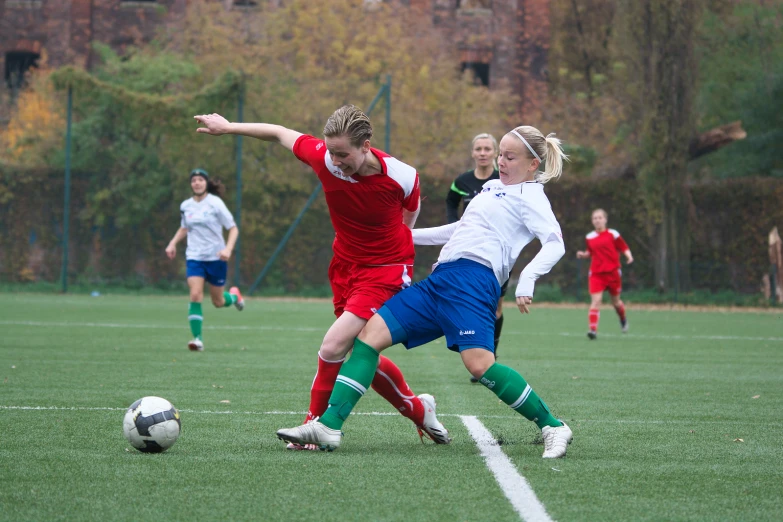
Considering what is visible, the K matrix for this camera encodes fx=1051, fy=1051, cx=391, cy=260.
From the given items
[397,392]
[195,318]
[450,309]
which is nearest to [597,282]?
[195,318]

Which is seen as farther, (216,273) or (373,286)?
(216,273)

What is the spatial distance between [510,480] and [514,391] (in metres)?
0.70

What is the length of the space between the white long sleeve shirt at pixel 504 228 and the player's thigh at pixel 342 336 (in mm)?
565

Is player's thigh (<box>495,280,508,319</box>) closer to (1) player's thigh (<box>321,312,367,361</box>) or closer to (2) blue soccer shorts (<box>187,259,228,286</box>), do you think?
(1) player's thigh (<box>321,312,367,361</box>)

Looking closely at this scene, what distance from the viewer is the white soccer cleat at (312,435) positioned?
532 centimetres

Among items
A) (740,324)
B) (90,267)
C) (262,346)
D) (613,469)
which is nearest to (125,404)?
(613,469)

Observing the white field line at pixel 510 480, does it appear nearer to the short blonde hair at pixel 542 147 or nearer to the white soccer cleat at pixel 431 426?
the white soccer cleat at pixel 431 426

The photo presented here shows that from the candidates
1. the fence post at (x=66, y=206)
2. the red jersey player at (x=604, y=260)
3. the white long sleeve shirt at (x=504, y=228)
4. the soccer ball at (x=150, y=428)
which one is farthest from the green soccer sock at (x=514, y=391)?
the fence post at (x=66, y=206)

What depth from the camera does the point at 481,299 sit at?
17.7 ft

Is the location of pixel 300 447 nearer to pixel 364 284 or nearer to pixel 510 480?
pixel 364 284

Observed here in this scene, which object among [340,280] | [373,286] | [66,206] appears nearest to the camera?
[373,286]

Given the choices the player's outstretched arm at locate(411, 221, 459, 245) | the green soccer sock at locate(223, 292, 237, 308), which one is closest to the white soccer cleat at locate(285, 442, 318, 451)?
the player's outstretched arm at locate(411, 221, 459, 245)

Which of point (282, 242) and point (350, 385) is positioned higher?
point (282, 242)

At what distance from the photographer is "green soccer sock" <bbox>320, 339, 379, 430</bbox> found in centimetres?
539
